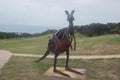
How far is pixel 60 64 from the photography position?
52.0 feet

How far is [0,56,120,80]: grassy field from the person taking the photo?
12.7m

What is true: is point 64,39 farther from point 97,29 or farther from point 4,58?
point 97,29

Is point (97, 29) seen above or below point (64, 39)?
above

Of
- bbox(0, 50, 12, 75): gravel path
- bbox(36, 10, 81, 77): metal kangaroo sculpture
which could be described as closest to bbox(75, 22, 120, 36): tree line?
bbox(0, 50, 12, 75): gravel path

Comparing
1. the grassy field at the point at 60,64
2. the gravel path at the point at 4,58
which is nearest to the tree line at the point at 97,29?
the gravel path at the point at 4,58

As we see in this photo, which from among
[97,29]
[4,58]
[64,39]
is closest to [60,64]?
[64,39]

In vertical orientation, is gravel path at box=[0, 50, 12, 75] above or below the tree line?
below

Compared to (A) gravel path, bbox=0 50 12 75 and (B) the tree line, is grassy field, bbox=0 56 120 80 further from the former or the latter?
(B) the tree line

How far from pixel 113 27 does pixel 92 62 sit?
22.9 meters

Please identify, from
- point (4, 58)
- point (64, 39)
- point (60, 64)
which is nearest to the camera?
point (64, 39)

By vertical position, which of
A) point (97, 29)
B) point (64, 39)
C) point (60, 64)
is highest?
point (97, 29)

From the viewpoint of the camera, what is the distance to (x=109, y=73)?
13.5m

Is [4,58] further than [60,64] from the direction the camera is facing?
Yes

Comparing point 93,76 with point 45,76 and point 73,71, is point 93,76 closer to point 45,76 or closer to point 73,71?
point 73,71
